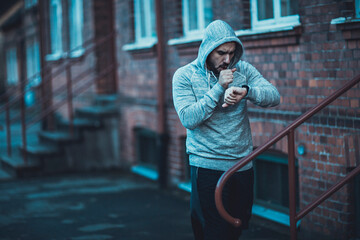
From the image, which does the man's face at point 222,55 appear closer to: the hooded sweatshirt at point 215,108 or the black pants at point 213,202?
the hooded sweatshirt at point 215,108

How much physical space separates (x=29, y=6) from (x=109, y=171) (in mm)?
9215

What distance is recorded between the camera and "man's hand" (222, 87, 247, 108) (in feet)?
10.6

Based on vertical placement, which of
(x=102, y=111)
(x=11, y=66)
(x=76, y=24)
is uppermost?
(x=76, y=24)

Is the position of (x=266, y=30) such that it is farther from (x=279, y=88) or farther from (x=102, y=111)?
(x=102, y=111)

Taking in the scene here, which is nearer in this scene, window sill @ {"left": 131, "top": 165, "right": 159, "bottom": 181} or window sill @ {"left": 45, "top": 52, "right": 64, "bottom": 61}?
window sill @ {"left": 131, "top": 165, "right": 159, "bottom": 181}

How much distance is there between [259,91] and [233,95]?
0.24 metres

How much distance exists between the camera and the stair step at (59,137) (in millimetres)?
9409

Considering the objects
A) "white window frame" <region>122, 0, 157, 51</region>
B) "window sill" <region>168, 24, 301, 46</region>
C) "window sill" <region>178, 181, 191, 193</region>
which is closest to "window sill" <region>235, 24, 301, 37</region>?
"window sill" <region>168, 24, 301, 46</region>

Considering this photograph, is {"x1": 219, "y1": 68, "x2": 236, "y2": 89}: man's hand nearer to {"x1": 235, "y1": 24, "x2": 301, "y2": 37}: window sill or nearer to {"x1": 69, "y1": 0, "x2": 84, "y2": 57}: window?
{"x1": 235, "y1": 24, "x2": 301, "y2": 37}: window sill

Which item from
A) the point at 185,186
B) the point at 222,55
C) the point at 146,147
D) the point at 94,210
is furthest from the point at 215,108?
the point at 146,147

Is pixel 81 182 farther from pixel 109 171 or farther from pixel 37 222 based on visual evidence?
pixel 37 222

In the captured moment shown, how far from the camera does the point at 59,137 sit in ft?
31.0

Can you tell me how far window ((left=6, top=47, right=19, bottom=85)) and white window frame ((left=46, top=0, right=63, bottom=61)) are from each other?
33.3 ft

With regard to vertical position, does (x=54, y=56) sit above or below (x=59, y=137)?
above
